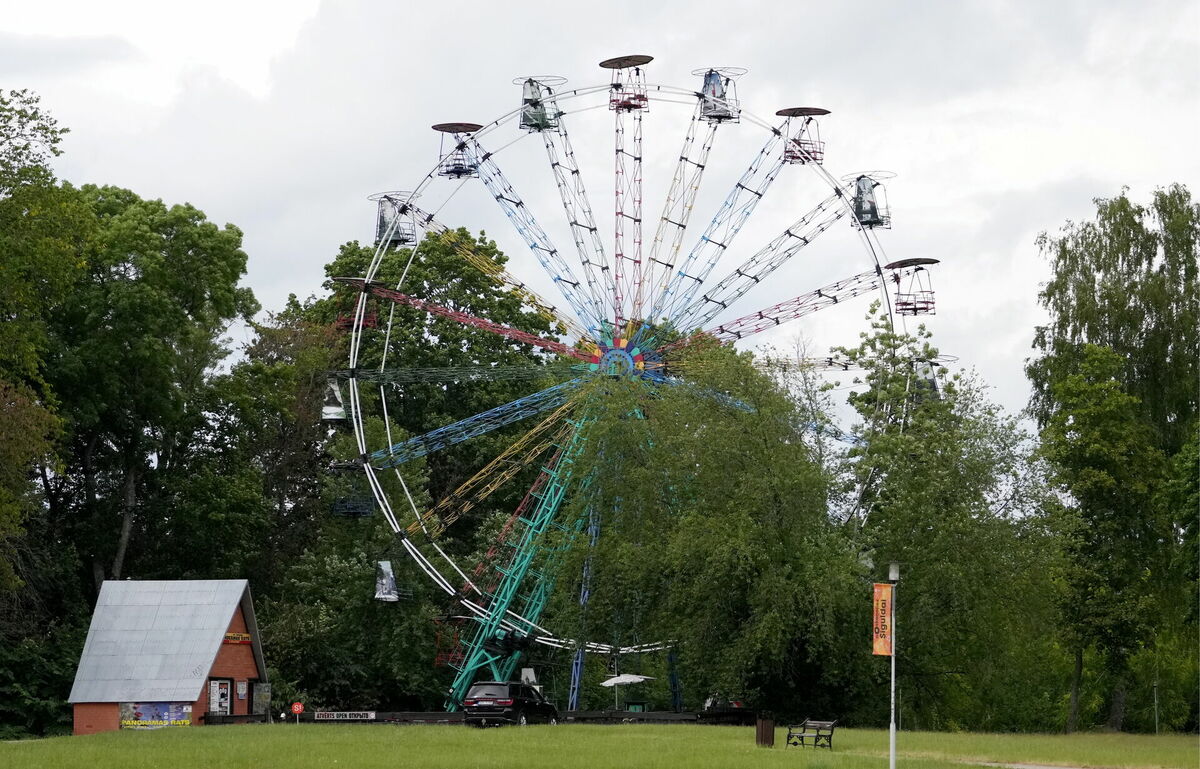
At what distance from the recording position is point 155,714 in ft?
153

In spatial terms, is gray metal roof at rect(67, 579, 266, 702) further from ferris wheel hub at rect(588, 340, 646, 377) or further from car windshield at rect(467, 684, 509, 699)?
ferris wheel hub at rect(588, 340, 646, 377)

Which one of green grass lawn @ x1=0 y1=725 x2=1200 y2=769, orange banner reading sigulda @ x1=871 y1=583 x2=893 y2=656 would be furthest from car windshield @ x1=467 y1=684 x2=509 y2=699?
orange banner reading sigulda @ x1=871 y1=583 x2=893 y2=656

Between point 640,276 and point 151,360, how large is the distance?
19460 millimetres

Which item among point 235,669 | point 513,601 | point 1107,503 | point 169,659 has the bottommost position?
point 235,669

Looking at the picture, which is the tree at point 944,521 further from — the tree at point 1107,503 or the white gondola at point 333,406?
the white gondola at point 333,406

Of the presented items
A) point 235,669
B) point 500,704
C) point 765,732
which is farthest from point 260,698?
point 765,732

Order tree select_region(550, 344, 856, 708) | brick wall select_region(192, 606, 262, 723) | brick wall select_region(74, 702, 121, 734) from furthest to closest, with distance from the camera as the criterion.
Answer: brick wall select_region(192, 606, 262, 723) → brick wall select_region(74, 702, 121, 734) → tree select_region(550, 344, 856, 708)

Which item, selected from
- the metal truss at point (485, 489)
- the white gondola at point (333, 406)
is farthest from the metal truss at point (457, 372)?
the metal truss at point (485, 489)

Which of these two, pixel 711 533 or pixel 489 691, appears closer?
pixel 489 691

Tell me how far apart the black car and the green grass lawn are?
760 mm

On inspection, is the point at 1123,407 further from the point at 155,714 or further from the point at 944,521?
the point at 155,714

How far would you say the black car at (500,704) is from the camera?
133 ft

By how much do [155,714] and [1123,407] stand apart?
3119 centimetres

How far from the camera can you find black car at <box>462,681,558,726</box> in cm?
4047
